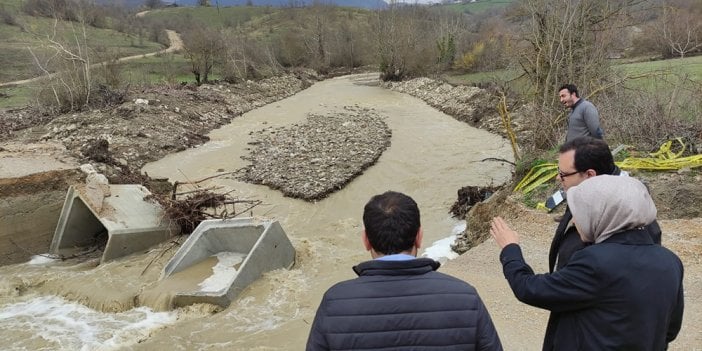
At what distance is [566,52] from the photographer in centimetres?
1081

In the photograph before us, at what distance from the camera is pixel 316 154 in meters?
14.2

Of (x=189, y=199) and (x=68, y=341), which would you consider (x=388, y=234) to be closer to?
(x=68, y=341)

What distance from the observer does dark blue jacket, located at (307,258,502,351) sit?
6.12ft

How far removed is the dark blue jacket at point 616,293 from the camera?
6.58ft

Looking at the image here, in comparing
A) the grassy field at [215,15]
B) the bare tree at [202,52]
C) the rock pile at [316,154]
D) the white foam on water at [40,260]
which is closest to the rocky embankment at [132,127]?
the rock pile at [316,154]

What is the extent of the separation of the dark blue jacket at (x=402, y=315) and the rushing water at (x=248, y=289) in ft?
12.8

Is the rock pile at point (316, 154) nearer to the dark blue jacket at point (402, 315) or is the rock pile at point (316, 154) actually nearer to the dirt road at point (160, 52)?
the dark blue jacket at point (402, 315)

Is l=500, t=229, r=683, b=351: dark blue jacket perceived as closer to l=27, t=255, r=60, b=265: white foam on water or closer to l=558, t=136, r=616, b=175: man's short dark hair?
l=558, t=136, r=616, b=175: man's short dark hair

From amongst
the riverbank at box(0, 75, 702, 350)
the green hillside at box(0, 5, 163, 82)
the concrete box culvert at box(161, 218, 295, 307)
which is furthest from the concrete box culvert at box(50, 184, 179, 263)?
the green hillside at box(0, 5, 163, 82)

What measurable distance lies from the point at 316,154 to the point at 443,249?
6881 millimetres

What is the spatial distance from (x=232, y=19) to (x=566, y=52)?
255 feet

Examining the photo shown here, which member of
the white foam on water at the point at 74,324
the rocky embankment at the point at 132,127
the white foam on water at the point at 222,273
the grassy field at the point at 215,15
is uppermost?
the grassy field at the point at 215,15

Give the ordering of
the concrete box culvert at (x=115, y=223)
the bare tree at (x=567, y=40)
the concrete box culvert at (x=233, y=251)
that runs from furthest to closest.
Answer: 1. the bare tree at (x=567, y=40)
2. the concrete box culvert at (x=115, y=223)
3. the concrete box culvert at (x=233, y=251)

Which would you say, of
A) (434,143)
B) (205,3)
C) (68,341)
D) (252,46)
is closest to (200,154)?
(434,143)
